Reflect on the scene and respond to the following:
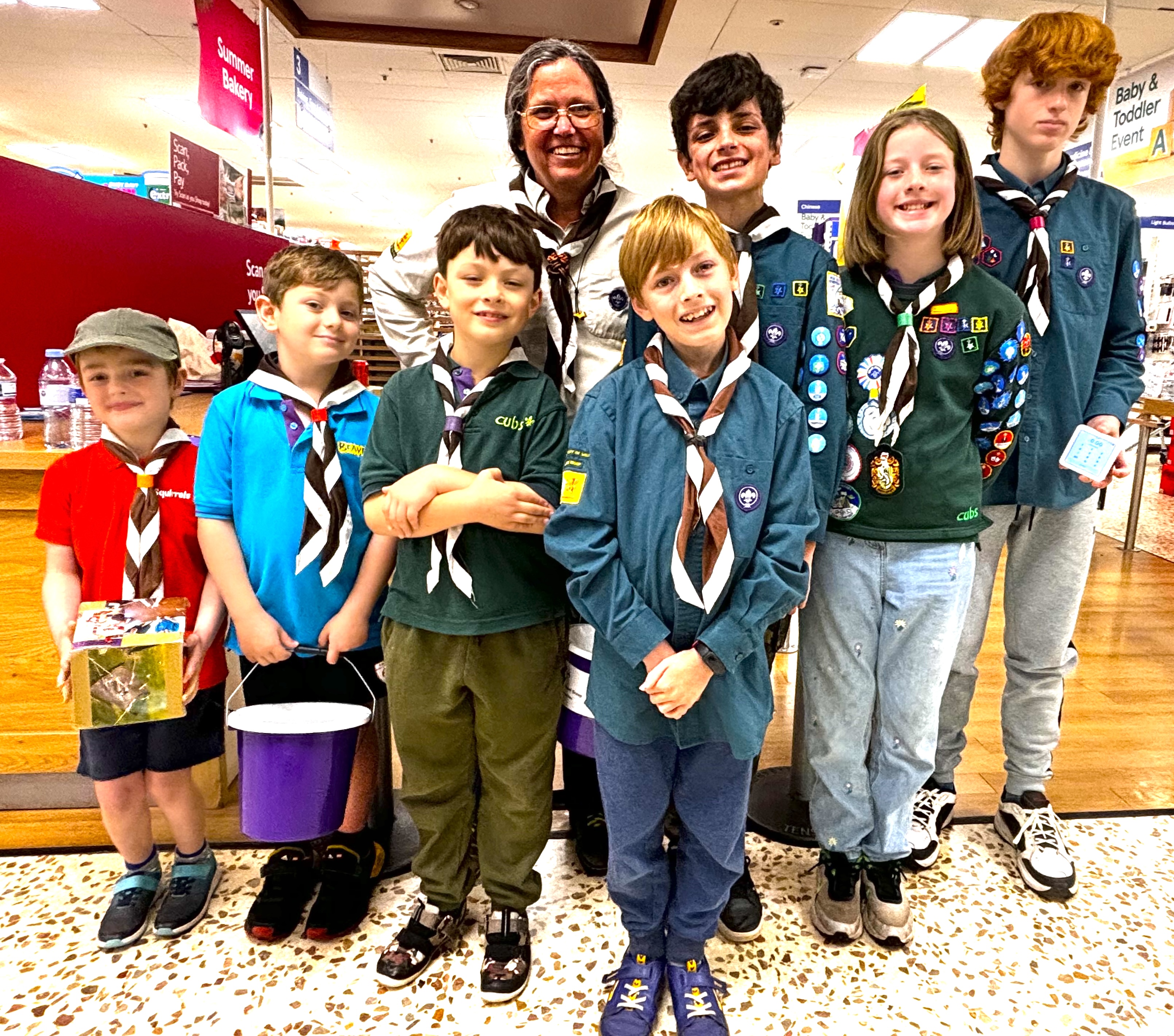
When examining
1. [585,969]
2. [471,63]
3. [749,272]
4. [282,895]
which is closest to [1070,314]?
[749,272]

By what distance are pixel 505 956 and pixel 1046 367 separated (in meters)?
1.68

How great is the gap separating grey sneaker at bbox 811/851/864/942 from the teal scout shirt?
865 mm

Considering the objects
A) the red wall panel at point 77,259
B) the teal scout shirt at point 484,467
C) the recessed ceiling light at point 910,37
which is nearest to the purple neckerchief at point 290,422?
the teal scout shirt at point 484,467

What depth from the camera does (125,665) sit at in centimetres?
150

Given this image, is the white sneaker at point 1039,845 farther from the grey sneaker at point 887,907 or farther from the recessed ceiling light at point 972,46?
the recessed ceiling light at point 972,46

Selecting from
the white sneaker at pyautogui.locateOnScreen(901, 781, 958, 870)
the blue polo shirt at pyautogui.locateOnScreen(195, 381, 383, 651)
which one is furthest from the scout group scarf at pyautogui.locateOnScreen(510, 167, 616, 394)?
the white sneaker at pyautogui.locateOnScreen(901, 781, 958, 870)

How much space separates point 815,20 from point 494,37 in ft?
12.8

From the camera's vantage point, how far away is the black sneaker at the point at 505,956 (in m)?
1.49

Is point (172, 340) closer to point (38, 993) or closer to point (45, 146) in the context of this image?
point (38, 993)

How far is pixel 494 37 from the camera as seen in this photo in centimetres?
330

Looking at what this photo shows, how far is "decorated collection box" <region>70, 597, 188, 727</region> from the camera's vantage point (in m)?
1.48

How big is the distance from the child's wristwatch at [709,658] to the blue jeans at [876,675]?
449 millimetres

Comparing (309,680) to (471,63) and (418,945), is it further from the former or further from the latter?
(471,63)

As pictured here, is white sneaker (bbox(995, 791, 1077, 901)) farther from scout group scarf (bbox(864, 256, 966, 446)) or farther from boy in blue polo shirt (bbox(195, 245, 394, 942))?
boy in blue polo shirt (bbox(195, 245, 394, 942))
